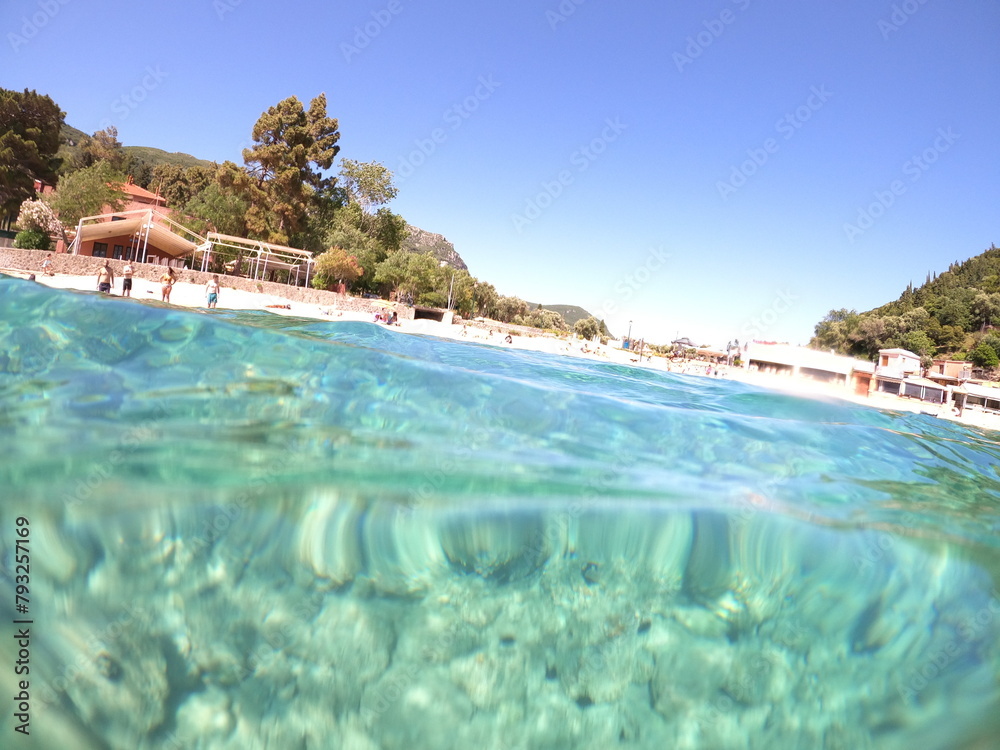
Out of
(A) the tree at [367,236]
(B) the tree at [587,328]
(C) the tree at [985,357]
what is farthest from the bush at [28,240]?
(C) the tree at [985,357]

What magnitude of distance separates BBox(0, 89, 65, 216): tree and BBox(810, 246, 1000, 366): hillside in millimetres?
92328

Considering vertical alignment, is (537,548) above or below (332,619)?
above

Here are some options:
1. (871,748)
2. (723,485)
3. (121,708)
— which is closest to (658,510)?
(723,485)

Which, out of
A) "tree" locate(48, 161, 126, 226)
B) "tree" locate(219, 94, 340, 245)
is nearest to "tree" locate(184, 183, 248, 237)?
"tree" locate(219, 94, 340, 245)

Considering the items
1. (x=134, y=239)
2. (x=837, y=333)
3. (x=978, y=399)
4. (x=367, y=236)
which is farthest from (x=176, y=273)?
(x=837, y=333)

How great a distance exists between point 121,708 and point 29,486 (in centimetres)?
162

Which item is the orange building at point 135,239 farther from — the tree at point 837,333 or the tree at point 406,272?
the tree at point 837,333

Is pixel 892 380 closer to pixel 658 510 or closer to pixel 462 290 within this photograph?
pixel 462 290

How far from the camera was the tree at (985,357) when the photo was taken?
2886 inches

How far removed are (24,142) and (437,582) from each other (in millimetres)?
64467

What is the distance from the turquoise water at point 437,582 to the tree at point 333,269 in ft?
144

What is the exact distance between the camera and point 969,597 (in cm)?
→ 341

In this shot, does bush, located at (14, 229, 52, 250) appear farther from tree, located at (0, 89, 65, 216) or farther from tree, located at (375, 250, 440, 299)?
tree, located at (375, 250, 440, 299)

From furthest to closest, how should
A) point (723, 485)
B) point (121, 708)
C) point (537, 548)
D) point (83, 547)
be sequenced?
point (723, 485), point (537, 548), point (83, 547), point (121, 708)
